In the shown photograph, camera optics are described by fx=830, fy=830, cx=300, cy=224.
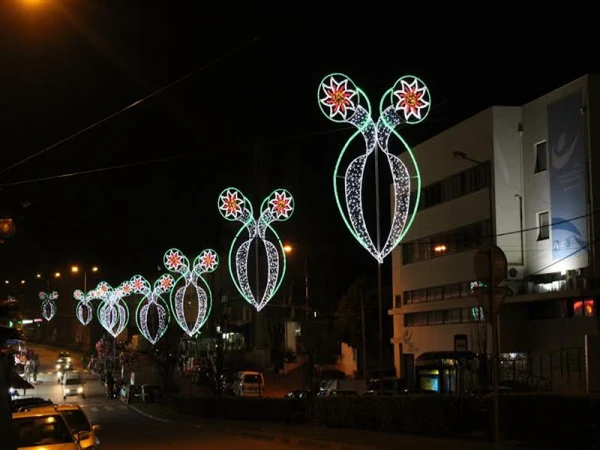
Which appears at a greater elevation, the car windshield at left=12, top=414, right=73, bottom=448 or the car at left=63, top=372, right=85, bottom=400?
the car windshield at left=12, top=414, right=73, bottom=448

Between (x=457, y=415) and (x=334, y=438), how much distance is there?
169 inches

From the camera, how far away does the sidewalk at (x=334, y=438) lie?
773 inches

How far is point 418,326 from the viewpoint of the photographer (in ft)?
166

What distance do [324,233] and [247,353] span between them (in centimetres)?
1619

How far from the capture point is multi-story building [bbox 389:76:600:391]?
3659 centimetres

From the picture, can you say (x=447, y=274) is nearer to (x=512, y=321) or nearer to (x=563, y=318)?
(x=512, y=321)

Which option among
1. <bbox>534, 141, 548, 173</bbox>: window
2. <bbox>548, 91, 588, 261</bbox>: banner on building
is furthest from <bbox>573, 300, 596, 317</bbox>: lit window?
<bbox>534, 141, 548, 173</bbox>: window

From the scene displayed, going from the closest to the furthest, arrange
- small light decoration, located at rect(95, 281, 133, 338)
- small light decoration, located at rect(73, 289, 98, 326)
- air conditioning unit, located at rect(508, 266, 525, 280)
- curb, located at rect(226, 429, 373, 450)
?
curb, located at rect(226, 429, 373, 450)
air conditioning unit, located at rect(508, 266, 525, 280)
small light decoration, located at rect(95, 281, 133, 338)
small light decoration, located at rect(73, 289, 98, 326)

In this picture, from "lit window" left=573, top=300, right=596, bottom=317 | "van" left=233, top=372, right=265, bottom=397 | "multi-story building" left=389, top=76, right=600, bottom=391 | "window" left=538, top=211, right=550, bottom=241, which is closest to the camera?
"lit window" left=573, top=300, right=596, bottom=317

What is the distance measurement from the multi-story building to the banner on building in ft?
0.15

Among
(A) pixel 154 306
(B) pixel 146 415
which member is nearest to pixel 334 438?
(B) pixel 146 415

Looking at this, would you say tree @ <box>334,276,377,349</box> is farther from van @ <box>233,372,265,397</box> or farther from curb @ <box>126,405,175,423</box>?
curb @ <box>126,405,175,423</box>

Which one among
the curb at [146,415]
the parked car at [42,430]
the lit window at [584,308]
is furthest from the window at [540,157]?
the parked car at [42,430]

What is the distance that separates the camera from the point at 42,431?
1366 cm
